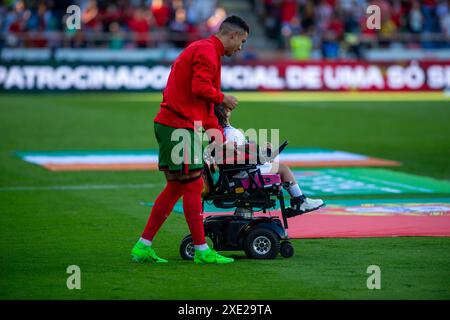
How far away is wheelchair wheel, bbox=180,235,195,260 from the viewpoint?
9.16 meters

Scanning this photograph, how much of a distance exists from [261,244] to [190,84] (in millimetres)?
1530

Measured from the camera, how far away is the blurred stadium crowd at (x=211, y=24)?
35188 millimetres

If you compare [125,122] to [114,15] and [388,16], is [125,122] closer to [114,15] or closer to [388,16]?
[114,15]

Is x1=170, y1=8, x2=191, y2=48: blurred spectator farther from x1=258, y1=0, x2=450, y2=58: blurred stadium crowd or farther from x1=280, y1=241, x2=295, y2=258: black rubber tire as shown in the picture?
x1=280, y1=241, x2=295, y2=258: black rubber tire

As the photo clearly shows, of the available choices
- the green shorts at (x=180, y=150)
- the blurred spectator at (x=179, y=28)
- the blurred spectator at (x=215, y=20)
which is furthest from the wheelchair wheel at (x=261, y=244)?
the blurred spectator at (x=215, y=20)

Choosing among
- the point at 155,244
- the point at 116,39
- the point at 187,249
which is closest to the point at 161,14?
the point at 116,39

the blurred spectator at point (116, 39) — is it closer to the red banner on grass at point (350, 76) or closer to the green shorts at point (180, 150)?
the red banner on grass at point (350, 76)

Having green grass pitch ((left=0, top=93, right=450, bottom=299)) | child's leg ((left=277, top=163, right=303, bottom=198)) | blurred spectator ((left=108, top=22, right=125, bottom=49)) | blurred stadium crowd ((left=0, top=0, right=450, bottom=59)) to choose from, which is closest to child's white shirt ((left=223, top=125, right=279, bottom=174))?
child's leg ((left=277, top=163, right=303, bottom=198))

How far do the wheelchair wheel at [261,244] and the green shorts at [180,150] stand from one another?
30.7 inches

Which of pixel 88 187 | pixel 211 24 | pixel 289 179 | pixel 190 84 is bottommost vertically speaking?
pixel 88 187

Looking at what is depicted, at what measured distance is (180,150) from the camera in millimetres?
8758

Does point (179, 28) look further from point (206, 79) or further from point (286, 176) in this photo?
point (206, 79)

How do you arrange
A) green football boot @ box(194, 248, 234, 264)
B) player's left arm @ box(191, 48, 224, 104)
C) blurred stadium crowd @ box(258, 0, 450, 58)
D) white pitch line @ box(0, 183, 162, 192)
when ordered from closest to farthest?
1. player's left arm @ box(191, 48, 224, 104)
2. green football boot @ box(194, 248, 234, 264)
3. white pitch line @ box(0, 183, 162, 192)
4. blurred stadium crowd @ box(258, 0, 450, 58)

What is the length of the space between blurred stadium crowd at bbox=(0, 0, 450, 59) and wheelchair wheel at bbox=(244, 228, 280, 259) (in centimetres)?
2613
